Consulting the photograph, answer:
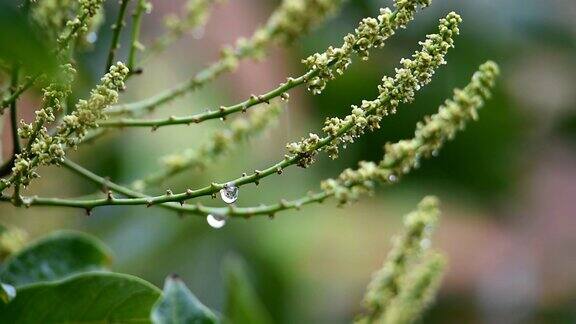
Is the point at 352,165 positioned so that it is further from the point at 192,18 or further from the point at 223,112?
the point at 223,112

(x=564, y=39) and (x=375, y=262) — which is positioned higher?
(x=564, y=39)

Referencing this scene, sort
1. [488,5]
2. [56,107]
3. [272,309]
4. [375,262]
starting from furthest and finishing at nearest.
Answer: [375,262] < [488,5] < [272,309] < [56,107]

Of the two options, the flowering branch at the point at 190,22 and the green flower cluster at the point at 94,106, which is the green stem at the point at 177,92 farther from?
the green flower cluster at the point at 94,106

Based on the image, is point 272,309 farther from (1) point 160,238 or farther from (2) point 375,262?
(2) point 375,262

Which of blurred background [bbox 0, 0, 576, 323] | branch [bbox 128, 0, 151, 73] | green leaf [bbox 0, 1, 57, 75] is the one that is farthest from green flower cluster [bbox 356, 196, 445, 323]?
blurred background [bbox 0, 0, 576, 323]

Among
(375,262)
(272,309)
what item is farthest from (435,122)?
(375,262)

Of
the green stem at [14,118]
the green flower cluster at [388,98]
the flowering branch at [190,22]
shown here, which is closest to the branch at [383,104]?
the green flower cluster at [388,98]

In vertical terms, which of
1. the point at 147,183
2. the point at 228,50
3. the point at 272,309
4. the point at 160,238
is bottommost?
the point at 147,183
